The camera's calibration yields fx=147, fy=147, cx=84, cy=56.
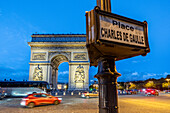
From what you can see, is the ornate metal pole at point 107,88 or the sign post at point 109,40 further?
the ornate metal pole at point 107,88

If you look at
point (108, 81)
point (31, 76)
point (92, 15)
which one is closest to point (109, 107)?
point (108, 81)

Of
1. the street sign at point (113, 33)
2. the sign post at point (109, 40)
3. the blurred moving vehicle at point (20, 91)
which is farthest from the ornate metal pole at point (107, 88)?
the blurred moving vehicle at point (20, 91)

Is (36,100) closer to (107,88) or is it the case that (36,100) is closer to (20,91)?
(107,88)

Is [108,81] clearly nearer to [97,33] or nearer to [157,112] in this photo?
[97,33]

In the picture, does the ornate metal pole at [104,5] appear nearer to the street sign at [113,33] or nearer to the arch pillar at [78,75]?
the street sign at [113,33]

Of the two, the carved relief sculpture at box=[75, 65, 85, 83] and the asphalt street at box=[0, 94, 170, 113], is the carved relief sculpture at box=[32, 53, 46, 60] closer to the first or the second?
the carved relief sculpture at box=[75, 65, 85, 83]

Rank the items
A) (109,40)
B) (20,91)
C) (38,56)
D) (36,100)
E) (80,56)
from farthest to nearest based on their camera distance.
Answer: (80,56)
(38,56)
(20,91)
(36,100)
(109,40)

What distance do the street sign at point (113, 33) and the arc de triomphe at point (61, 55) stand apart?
3828 cm

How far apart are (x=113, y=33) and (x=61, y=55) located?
136ft

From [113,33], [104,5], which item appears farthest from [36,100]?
[113,33]

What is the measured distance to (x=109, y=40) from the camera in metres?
1.79

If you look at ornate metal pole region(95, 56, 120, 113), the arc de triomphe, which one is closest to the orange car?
ornate metal pole region(95, 56, 120, 113)

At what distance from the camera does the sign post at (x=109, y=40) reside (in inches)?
70.7

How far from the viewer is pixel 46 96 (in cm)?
1355
